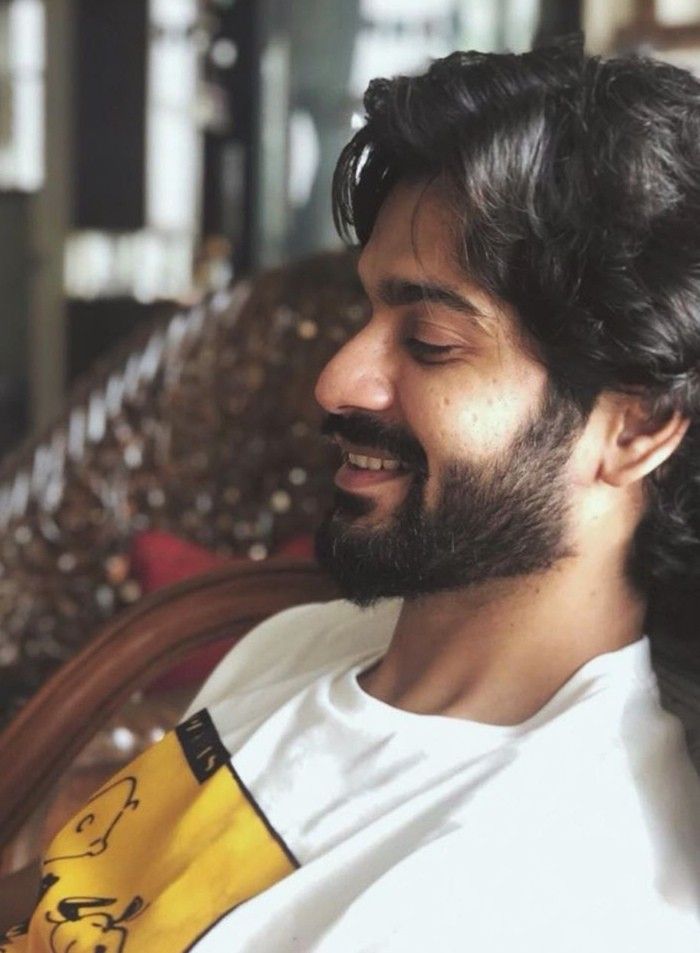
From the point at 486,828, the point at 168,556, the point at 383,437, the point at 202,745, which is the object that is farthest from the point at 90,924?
the point at 168,556

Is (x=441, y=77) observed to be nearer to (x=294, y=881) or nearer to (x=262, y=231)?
(x=294, y=881)

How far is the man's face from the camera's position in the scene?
1.04m

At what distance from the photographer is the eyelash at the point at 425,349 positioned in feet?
3.46

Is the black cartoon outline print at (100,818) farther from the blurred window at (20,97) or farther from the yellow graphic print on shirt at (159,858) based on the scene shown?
the blurred window at (20,97)

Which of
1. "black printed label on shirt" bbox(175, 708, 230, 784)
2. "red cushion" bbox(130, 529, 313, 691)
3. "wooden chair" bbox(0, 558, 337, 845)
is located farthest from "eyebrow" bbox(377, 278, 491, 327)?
"red cushion" bbox(130, 529, 313, 691)

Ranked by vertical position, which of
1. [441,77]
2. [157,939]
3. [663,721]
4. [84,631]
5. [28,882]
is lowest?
[84,631]

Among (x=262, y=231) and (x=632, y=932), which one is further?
(x=262, y=231)

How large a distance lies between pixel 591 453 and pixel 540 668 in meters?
0.16

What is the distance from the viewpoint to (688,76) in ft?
3.51

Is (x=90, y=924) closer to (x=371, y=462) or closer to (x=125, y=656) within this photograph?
(x=371, y=462)

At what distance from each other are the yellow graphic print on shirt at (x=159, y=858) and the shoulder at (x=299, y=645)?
0.13 m


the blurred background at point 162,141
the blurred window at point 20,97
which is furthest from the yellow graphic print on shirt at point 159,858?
the blurred window at point 20,97

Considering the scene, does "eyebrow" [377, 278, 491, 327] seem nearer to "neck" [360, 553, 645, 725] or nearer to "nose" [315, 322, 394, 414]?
"nose" [315, 322, 394, 414]

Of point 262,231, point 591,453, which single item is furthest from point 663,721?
point 262,231
